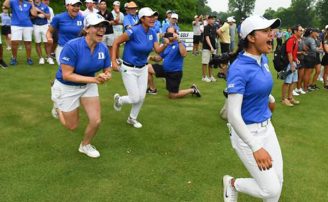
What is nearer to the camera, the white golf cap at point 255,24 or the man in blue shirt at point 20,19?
the white golf cap at point 255,24

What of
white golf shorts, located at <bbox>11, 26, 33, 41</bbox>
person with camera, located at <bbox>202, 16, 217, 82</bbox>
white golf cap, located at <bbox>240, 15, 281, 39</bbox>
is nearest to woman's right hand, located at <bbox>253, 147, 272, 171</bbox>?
white golf cap, located at <bbox>240, 15, 281, 39</bbox>

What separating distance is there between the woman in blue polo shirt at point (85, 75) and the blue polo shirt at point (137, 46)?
4.35 feet

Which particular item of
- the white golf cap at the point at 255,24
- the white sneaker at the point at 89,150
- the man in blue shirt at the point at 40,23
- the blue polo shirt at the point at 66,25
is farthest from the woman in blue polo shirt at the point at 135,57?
the man in blue shirt at the point at 40,23

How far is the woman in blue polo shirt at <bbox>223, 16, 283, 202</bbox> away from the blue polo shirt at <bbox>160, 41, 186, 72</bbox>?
5747 millimetres

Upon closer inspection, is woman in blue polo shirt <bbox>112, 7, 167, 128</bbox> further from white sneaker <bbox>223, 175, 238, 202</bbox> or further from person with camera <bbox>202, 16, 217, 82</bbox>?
person with camera <bbox>202, 16, 217, 82</bbox>

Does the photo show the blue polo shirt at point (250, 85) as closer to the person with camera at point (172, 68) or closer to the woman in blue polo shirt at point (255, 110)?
the woman in blue polo shirt at point (255, 110)

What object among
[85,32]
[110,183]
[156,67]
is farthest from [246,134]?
[156,67]

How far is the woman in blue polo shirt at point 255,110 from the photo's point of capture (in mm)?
3424

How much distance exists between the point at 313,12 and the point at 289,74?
116879mm

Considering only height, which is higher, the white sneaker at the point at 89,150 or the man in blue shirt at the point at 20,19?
the man in blue shirt at the point at 20,19

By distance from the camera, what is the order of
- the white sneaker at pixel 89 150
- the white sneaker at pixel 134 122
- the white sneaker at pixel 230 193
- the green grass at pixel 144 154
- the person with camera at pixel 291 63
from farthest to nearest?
the person with camera at pixel 291 63 → the white sneaker at pixel 134 122 → the white sneaker at pixel 89 150 → the green grass at pixel 144 154 → the white sneaker at pixel 230 193

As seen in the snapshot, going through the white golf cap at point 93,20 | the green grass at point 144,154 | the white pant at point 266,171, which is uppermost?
the white golf cap at point 93,20

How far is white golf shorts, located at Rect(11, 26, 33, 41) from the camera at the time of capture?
11.5 metres

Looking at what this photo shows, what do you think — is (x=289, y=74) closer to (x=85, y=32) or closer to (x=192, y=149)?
(x=192, y=149)
